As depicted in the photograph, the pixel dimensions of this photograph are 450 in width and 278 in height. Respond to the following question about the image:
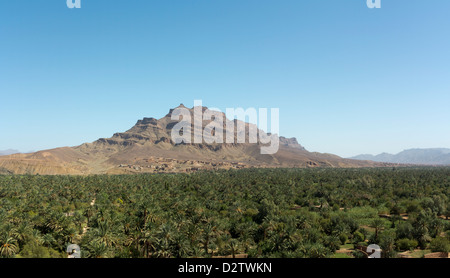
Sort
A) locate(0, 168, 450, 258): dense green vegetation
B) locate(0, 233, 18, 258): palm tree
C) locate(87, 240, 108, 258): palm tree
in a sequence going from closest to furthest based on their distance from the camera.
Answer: locate(87, 240, 108, 258): palm tree < locate(0, 233, 18, 258): palm tree < locate(0, 168, 450, 258): dense green vegetation

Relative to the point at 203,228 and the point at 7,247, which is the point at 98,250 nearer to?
the point at 7,247

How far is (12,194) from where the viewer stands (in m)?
94.2

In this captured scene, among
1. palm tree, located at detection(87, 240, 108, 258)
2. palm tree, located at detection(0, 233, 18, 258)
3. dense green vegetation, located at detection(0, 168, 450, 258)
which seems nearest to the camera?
palm tree, located at detection(87, 240, 108, 258)

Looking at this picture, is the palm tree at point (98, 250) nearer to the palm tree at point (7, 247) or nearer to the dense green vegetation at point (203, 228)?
the dense green vegetation at point (203, 228)

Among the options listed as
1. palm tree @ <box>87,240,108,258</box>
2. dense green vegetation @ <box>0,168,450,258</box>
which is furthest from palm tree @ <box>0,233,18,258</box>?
palm tree @ <box>87,240,108,258</box>

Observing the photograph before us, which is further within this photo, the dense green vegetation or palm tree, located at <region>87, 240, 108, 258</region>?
the dense green vegetation

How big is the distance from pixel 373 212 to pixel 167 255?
242 feet

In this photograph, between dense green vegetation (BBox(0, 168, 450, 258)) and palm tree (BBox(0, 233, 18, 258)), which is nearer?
palm tree (BBox(0, 233, 18, 258))

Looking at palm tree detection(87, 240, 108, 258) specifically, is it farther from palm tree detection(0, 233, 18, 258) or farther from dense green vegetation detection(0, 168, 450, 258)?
palm tree detection(0, 233, 18, 258)

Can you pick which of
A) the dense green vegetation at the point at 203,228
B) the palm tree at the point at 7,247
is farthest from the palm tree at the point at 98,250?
the palm tree at the point at 7,247
